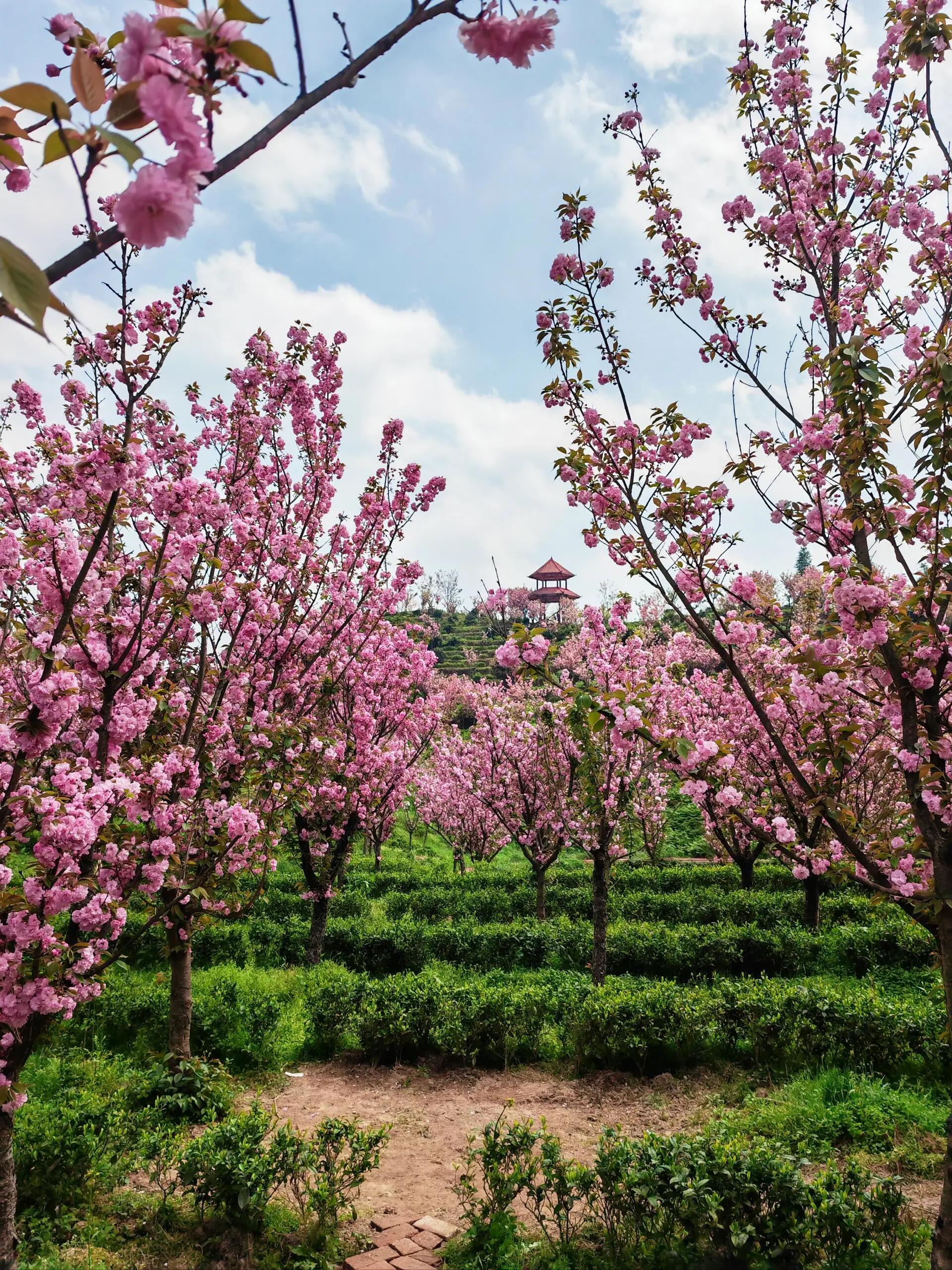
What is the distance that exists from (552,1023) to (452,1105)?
157 cm

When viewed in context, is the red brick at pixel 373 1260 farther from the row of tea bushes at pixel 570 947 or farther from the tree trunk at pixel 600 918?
the row of tea bushes at pixel 570 947

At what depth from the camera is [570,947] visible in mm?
9883

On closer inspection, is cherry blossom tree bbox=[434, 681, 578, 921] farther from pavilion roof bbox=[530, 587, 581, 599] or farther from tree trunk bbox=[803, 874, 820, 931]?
pavilion roof bbox=[530, 587, 581, 599]

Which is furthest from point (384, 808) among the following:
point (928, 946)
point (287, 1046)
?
point (928, 946)

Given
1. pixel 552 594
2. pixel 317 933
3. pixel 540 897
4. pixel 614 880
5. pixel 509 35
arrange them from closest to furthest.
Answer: pixel 509 35, pixel 317 933, pixel 540 897, pixel 614 880, pixel 552 594

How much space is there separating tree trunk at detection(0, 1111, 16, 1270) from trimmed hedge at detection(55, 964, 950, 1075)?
134 inches

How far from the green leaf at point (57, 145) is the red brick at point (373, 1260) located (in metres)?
4.66

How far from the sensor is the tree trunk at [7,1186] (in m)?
3.36

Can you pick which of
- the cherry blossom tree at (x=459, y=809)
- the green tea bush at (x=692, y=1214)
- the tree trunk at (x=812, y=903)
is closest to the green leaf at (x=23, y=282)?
the green tea bush at (x=692, y=1214)

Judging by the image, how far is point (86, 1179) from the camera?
4.20 meters

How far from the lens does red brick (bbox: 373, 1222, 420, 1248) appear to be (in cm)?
402

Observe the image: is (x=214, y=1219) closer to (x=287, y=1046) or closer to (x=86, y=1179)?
(x=86, y=1179)

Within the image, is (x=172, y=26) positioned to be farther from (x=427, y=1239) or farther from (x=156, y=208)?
(x=427, y=1239)

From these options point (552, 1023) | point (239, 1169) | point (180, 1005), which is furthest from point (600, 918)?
point (239, 1169)
